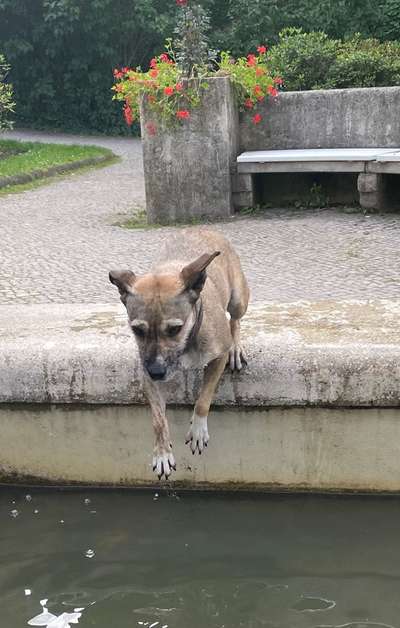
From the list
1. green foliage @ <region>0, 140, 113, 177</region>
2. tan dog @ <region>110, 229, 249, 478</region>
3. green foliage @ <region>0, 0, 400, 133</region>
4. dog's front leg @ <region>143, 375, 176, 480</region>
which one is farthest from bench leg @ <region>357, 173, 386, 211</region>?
green foliage @ <region>0, 0, 400, 133</region>

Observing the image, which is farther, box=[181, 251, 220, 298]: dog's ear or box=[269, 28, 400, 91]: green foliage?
box=[269, 28, 400, 91]: green foliage

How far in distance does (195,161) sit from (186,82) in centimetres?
98

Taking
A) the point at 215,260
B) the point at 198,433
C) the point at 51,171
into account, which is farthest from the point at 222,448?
the point at 51,171

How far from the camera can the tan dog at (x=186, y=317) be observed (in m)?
3.61

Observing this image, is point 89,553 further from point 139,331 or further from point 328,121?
point 328,121

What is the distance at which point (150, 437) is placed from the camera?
470 centimetres

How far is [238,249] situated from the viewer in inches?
360

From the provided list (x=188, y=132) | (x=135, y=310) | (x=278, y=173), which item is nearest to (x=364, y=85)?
(x=278, y=173)

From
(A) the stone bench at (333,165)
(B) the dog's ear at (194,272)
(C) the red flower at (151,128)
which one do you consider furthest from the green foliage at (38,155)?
(B) the dog's ear at (194,272)

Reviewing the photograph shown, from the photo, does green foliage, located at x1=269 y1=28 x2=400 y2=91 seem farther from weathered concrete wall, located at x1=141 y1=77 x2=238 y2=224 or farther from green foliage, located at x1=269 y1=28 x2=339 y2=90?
weathered concrete wall, located at x1=141 y1=77 x2=238 y2=224

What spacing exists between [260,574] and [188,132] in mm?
7527

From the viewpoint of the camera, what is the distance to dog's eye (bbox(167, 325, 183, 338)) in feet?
11.9

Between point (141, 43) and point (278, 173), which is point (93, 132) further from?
point (278, 173)

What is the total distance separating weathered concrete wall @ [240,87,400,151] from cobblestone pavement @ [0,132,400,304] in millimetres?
1016
